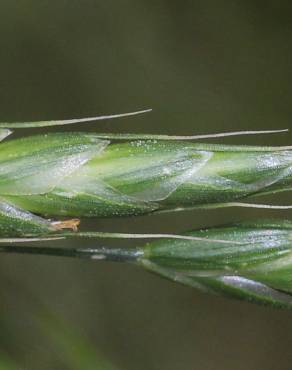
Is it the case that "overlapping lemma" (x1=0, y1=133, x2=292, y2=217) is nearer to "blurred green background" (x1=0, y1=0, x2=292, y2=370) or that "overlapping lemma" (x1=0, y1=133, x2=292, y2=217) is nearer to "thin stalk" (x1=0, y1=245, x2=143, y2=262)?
"thin stalk" (x1=0, y1=245, x2=143, y2=262)

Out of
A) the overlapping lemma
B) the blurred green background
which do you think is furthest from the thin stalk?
Result: the blurred green background

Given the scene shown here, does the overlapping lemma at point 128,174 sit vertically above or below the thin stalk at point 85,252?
above

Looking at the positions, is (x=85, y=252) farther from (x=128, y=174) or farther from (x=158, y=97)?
(x=158, y=97)

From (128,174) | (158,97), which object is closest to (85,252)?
(128,174)

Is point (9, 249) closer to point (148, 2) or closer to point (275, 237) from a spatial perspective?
point (275, 237)

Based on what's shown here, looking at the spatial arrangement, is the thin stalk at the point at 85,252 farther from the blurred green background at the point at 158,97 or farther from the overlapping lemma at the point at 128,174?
the blurred green background at the point at 158,97

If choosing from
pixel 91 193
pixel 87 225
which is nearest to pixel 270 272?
pixel 91 193

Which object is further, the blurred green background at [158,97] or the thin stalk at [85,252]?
the blurred green background at [158,97]

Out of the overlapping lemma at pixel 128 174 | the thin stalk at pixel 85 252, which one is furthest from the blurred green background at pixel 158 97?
the overlapping lemma at pixel 128 174
